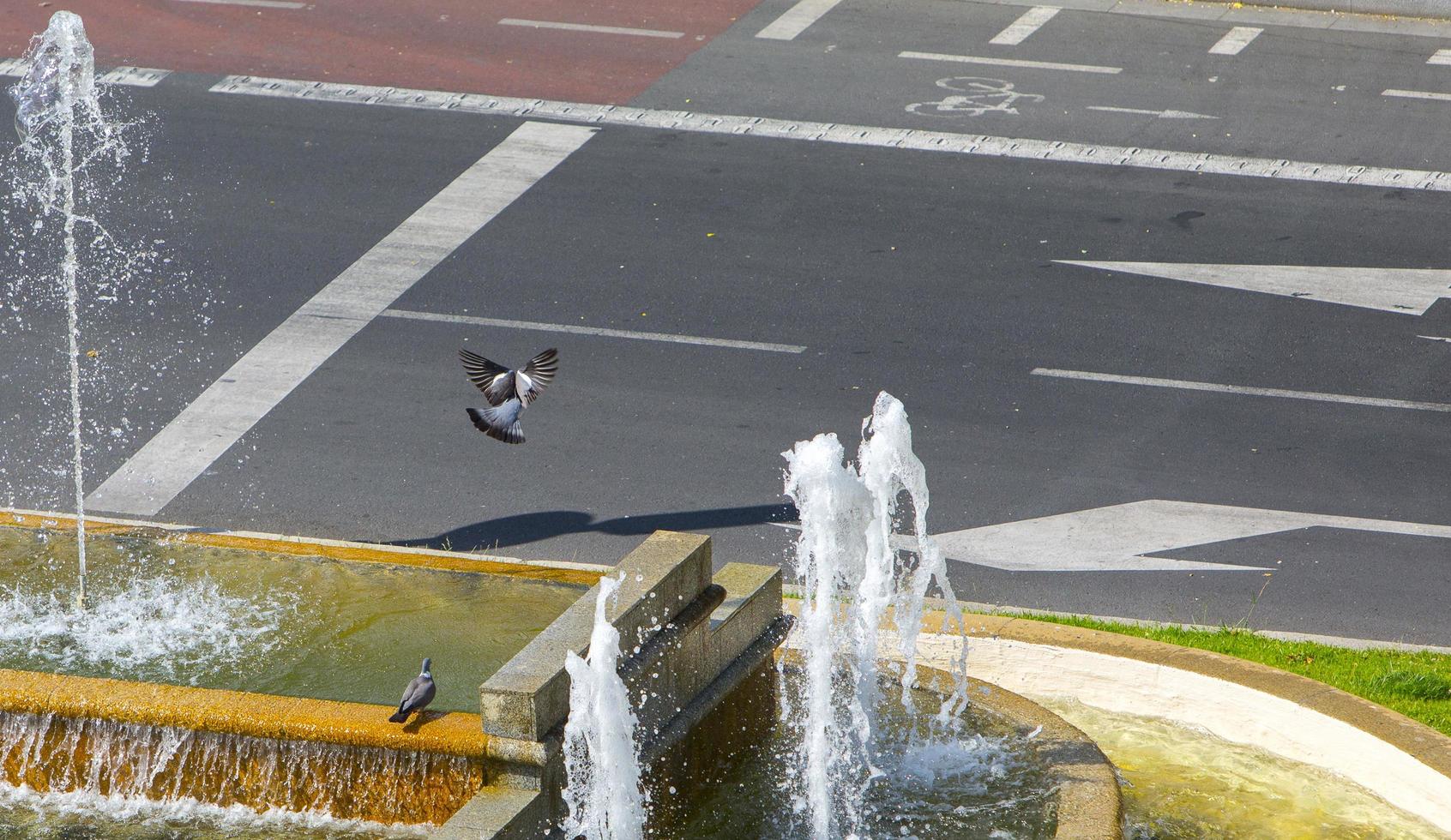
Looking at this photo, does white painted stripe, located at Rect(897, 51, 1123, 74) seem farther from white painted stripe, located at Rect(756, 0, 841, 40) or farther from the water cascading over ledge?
the water cascading over ledge

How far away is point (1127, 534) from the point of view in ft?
29.3

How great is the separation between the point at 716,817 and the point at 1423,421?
5490mm

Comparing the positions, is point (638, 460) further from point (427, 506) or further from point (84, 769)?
point (84, 769)

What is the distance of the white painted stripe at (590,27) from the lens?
1750 cm

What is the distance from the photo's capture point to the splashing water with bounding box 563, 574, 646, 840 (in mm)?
5598

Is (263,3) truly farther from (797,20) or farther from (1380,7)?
(1380,7)

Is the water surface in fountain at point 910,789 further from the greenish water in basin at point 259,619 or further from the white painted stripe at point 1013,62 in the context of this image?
the white painted stripe at point 1013,62

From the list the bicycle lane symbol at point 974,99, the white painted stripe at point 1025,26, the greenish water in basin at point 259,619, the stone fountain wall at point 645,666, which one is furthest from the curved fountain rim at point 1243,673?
the white painted stripe at point 1025,26

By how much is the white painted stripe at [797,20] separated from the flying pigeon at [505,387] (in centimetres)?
971

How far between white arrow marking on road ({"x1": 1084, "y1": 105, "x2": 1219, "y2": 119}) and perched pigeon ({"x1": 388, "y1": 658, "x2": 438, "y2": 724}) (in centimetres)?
1070

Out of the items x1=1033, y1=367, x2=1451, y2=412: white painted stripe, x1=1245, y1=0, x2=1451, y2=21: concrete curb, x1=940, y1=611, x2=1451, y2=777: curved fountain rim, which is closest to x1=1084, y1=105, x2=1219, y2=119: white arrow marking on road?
x1=1245, y1=0, x2=1451, y2=21: concrete curb

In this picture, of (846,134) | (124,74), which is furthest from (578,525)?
(124,74)

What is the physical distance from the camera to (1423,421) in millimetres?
10086

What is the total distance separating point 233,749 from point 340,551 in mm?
1605
